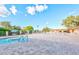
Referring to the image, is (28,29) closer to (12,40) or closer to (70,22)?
(12,40)

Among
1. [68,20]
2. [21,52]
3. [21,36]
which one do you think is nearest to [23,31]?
[21,36]

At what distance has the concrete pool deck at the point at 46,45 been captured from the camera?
2484mm

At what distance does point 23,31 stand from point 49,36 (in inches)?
12.0

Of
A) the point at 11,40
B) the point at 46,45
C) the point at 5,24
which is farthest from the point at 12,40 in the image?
the point at 46,45

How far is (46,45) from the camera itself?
2.53 m

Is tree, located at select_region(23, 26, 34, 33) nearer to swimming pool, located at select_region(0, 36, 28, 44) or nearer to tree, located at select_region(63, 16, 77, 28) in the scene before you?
swimming pool, located at select_region(0, 36, 28, 44)

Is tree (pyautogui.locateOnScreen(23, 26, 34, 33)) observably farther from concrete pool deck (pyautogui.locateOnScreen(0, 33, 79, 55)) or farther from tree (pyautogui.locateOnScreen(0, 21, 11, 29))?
tree (pyautogui.locateOnScreen(0, 21, 11, 29))

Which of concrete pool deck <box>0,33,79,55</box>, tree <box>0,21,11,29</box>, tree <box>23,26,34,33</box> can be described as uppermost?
tree <box>0,21,11,29</box>

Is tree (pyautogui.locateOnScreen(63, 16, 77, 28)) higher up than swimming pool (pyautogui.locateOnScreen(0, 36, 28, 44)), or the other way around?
tree (pyautogui.locateOnScreen(63, 16, 77, 28))

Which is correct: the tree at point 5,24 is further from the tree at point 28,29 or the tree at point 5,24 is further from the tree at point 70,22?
the tree at point 70,22

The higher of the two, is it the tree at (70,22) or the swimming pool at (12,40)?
the tree at (70,22)

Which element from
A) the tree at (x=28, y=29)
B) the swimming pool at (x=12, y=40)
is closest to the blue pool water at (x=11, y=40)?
the swimming pool at (x=12, y=40)

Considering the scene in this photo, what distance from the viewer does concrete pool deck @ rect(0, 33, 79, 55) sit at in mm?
2484

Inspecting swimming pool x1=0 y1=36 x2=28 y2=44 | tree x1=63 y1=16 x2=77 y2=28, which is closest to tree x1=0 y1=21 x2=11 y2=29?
swimming pool x1=0 y1=36 x2=28 y2=44
